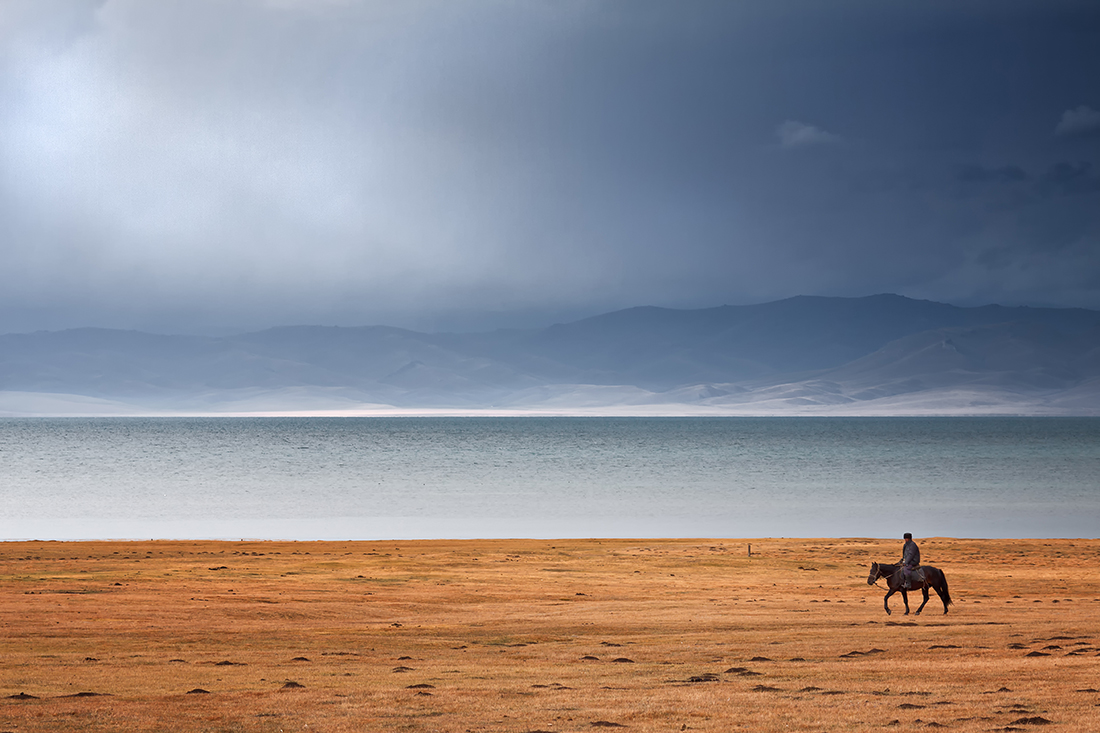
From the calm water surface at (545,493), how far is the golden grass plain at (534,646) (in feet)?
76.5

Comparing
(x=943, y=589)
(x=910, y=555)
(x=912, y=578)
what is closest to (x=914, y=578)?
(x=912, y=578)

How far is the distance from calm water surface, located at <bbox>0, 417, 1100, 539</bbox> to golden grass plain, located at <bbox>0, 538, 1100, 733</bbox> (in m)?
23.3

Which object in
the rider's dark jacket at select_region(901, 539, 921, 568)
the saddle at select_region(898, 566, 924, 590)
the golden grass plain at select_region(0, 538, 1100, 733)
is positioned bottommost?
the golden grass plain at select_region(0, 538, 1100, 733)

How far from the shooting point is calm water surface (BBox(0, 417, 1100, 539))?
62.8 m

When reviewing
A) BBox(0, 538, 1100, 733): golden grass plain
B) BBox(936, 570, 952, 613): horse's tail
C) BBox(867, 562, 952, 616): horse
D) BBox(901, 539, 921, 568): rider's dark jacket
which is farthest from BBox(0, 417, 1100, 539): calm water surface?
BBox(901, 539, 921, 568): rider's dark jacket

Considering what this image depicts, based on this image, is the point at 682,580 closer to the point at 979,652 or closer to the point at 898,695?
the point at 979,652

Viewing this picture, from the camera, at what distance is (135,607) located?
2542cm

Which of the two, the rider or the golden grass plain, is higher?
the rider

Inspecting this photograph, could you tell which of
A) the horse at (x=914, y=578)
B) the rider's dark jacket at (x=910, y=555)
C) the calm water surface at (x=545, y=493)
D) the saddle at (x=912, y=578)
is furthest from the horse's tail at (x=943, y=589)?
the calm water surface at (x=545, y=493)

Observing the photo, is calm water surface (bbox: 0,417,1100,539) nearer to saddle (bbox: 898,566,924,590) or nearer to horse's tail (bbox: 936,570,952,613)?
horse's tail (bbox: 936,570,952,613)

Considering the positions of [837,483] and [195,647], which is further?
[837,483]

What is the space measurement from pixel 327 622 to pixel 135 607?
4804 millimetres

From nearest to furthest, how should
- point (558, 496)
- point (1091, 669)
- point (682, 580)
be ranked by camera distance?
point (1091, 669) < point (682, 580) < point (558, 496)

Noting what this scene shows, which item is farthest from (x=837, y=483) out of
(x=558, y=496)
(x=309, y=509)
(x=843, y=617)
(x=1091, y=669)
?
(x=1091, y=669)
